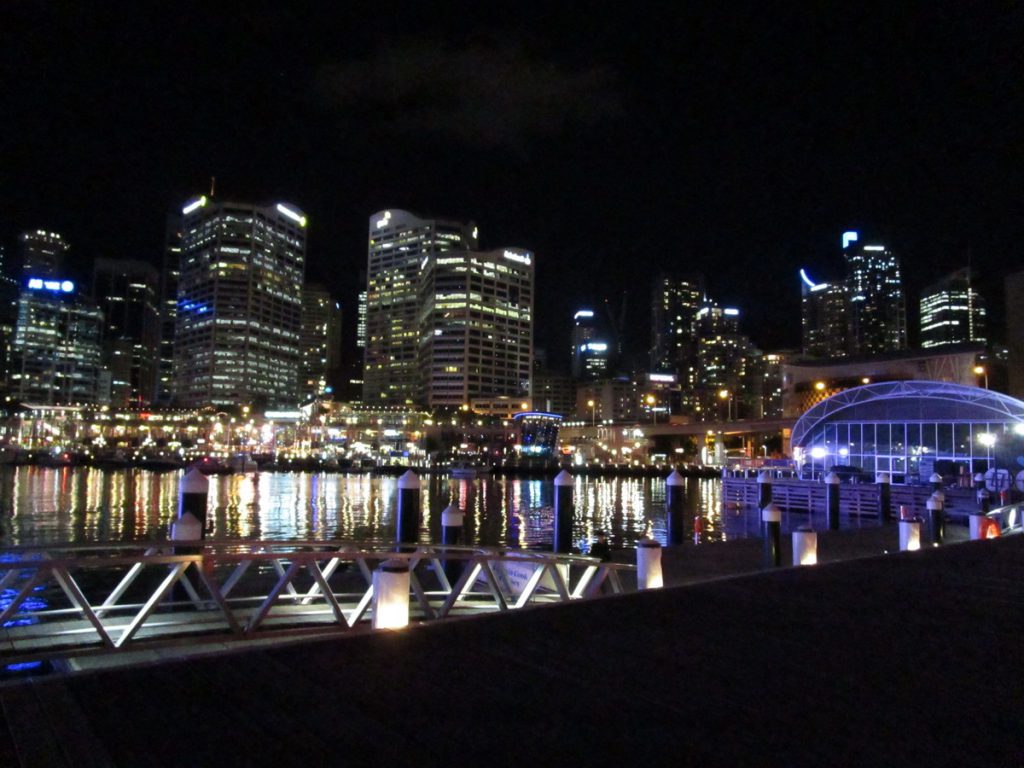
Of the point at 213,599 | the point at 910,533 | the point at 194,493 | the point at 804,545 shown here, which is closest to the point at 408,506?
the point at 194,493

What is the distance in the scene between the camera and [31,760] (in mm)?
3230

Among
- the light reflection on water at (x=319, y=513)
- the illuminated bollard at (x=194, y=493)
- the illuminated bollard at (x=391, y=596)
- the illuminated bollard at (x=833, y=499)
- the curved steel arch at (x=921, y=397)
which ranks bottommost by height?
the light reflection on water at (x=319, y=513)

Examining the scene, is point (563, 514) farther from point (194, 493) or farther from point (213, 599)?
point (213, 599)

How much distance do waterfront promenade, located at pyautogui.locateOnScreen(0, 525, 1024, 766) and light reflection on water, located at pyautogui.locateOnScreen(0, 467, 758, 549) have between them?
751 inches

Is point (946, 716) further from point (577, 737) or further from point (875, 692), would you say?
point (577, 737)

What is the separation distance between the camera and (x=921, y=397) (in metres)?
47.1

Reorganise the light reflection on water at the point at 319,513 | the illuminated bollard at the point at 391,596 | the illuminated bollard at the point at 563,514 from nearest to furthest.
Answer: the illuminated bollard at the point at 391,596 < the illuminated bollard at the point at 563,514 < the light reflection on water at the point at 319,513

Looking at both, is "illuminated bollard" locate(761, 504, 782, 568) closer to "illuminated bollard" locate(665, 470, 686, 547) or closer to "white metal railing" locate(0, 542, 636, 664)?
"white metal railing" locate(0, 542, 636, 664)

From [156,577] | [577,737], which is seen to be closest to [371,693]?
[577,737]

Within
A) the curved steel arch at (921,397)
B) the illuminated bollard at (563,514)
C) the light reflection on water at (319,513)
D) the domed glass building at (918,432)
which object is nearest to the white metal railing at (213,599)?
the illuminated bollard at (563,514)

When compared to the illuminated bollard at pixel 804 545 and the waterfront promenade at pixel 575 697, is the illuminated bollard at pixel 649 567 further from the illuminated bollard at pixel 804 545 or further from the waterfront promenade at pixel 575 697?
the waterfront promenade at pixel 575 697

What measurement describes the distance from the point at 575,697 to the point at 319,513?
48.8 meters

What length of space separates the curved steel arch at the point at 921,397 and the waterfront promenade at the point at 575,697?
44561mm

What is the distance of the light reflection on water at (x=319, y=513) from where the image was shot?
38.6 meters
